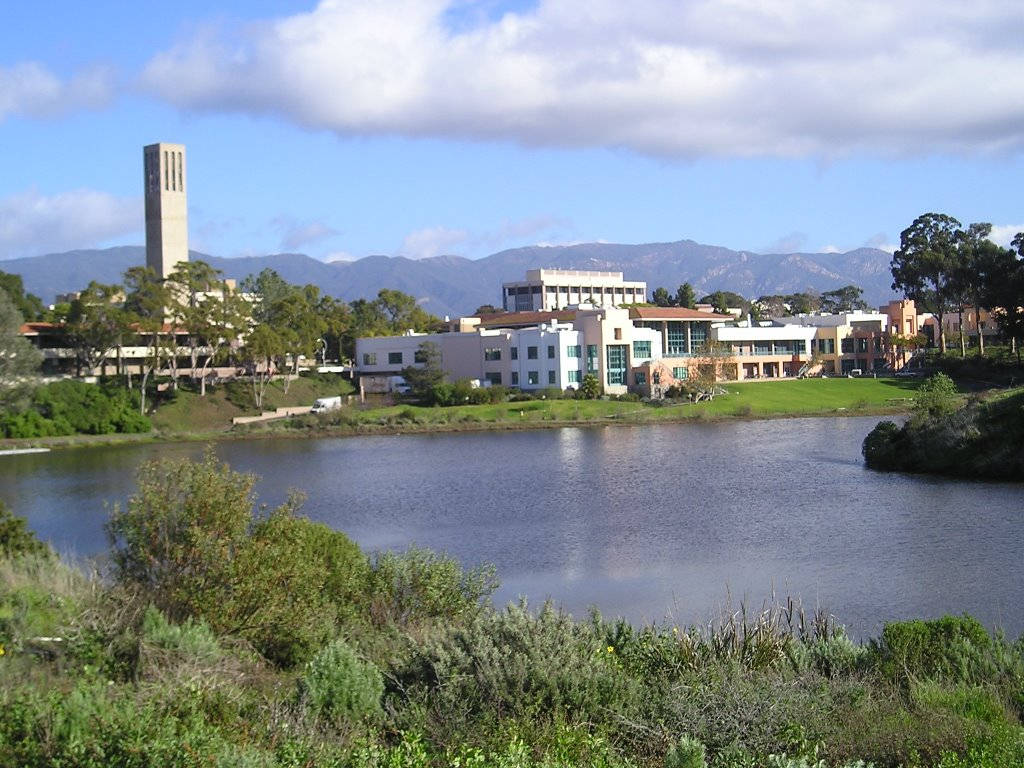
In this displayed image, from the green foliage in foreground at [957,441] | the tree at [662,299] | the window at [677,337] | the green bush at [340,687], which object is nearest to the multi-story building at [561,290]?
the tree at [662,299]

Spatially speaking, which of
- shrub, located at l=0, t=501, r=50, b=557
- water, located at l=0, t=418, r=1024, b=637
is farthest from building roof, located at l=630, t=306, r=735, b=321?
shrub, located at l=0, t=501, r=50, b=557

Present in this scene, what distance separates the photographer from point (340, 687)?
10.4 metres

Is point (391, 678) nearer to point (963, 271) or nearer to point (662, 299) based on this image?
point (963, 271)

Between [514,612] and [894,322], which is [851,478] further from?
[894,322]

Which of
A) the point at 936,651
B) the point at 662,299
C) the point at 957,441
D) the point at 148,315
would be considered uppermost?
the point at 662,299

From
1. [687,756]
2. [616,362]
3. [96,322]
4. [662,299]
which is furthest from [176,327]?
[687,756]

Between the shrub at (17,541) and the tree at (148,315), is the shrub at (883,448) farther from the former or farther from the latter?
the tree at (148,315)

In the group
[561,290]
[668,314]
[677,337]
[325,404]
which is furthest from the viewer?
[561,290]

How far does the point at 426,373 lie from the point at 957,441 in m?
46.6

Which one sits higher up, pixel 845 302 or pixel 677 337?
pixel 845 302

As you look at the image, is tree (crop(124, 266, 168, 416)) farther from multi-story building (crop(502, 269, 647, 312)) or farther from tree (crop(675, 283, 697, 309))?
multi-story building (crop(502, 269, 647, 312))

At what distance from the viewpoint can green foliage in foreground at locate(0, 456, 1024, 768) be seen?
863cm

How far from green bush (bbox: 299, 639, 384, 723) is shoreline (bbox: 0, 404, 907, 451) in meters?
57.2

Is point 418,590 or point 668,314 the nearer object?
point 418,590
